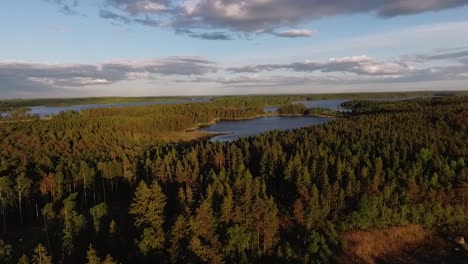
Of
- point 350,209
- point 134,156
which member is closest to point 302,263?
point 350,209

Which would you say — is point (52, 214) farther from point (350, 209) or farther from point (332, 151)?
point (332, 151)

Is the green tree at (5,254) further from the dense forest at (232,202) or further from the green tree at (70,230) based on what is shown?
the green tree at (70,230)

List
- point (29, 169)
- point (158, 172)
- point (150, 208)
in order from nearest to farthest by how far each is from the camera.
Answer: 1. point (150, 208)
2. point (158, 172)
3. point (29, 169)

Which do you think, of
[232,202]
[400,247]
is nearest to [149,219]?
[232,202]

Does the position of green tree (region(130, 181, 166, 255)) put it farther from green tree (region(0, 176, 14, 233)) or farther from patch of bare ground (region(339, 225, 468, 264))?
green tree (region(0, 176, 14, 233))

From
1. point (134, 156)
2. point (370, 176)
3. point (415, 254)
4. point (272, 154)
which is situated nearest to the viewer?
point (415, 254)

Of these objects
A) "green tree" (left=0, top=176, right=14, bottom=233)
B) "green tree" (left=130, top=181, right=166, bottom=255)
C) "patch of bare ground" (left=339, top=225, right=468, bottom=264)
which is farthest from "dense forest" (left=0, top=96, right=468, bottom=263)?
"patch of bare ground" (left=339, top=225, right=468, bottom=264)
